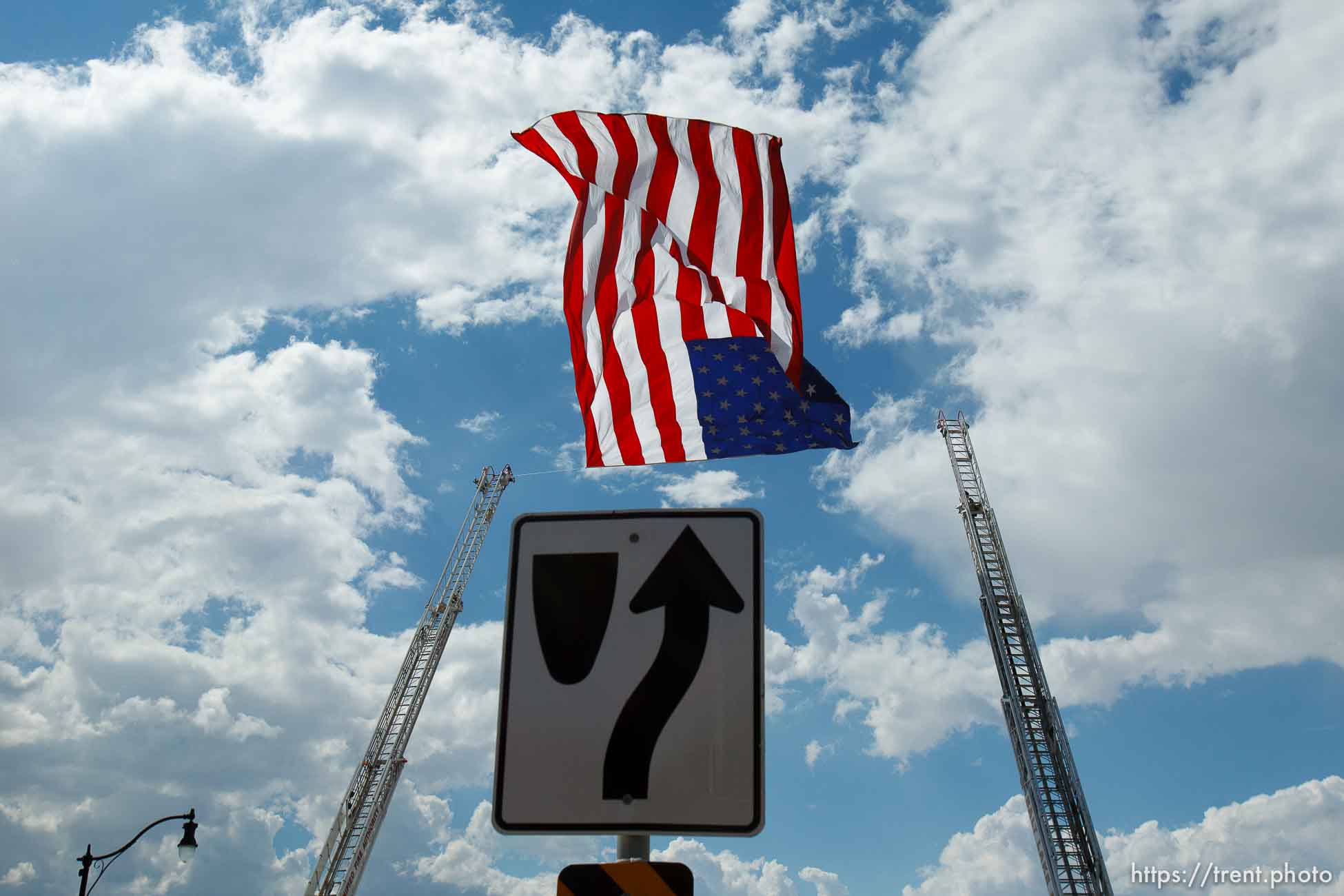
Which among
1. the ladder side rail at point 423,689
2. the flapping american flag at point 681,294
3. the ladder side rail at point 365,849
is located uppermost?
the ladder side rail at point 423,689

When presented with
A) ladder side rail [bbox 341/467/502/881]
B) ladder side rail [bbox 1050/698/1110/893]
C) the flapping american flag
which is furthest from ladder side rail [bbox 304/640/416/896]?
the flapping american flag

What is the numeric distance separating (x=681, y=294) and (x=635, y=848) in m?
8.05

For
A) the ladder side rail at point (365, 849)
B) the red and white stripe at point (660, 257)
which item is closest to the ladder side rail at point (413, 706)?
the ladder side rail at point (365, 849)

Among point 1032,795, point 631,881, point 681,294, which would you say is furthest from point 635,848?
point 1032,795

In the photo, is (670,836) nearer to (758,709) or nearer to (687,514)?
(758,709)

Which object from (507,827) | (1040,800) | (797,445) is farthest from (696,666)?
(1040,800)

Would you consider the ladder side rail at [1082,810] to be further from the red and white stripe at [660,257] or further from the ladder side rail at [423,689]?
the red and white stripe at [660,257]

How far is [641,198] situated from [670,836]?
27.7ft

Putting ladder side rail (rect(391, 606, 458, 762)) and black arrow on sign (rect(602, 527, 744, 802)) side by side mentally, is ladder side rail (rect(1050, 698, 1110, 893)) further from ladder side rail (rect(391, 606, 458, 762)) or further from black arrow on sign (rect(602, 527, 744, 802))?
black arrow on sign (rect(602, 527, 744, 802))

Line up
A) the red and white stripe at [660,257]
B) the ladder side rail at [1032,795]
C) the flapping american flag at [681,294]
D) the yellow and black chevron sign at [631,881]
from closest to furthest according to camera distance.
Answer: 1. the yellow and black chevron sign at [631,881]
2. the flapping american flag at [681,294]
3. the red and white stripe at [660,257]
4. the ladder side rail at [1032,795]

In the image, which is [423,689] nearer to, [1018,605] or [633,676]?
[1018,605]

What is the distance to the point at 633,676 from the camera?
280 cm

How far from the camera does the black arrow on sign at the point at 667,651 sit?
2707 millimetres

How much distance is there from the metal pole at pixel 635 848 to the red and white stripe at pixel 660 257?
→ 738 centimetres
